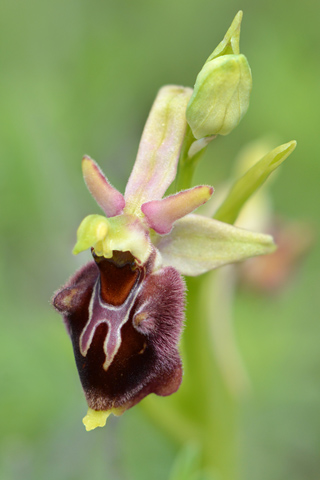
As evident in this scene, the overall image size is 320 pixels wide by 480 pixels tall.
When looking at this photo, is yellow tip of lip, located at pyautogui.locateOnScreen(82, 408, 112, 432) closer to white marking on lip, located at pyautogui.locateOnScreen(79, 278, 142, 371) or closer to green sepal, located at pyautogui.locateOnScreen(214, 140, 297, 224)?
white marking on lip, located at pyautogui.locateOnScreen(79, 278, 142, 371)

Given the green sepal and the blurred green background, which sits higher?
the green sepal

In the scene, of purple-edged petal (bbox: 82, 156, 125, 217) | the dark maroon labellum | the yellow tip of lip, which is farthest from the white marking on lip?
purple-edged petal (bbox: 82, 156, 125, 217)

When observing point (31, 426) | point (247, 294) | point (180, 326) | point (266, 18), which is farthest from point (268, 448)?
point (266, 18)

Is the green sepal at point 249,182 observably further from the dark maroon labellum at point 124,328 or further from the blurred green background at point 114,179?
the blurred green background at point 114,179

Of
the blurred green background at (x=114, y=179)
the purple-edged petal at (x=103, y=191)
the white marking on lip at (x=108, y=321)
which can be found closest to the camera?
the white marking on lip at (x=108, y=321)

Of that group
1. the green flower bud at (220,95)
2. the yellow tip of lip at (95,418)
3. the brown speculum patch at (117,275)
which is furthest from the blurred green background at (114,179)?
the green flower bud at (220,95)

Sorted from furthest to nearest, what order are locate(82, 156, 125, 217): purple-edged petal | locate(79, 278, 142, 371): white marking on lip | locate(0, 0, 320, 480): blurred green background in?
locate(0, 0, 320, 480): blurred green background, locate(82, 156, 125, 217): purple-edged petal, locate(79, 278, 142, 371): white marking on lip

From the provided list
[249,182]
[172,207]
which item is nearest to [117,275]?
[172,207]

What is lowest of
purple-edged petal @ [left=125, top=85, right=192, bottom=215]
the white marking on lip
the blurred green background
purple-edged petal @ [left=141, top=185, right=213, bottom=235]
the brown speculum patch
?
the blurred green background
